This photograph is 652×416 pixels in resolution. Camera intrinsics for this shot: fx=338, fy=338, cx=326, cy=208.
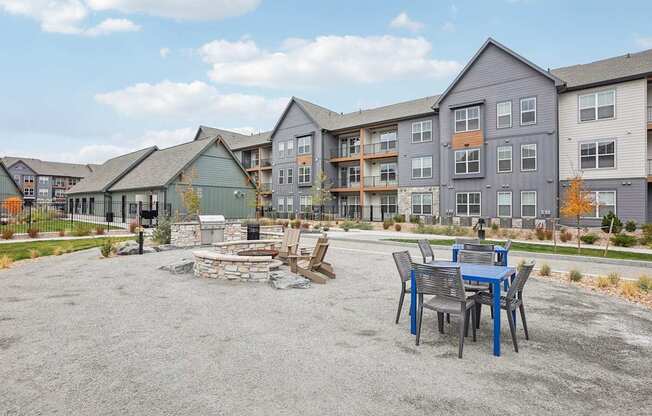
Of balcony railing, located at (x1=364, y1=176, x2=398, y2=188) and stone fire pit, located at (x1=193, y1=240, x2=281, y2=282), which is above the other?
balcony railing, located at (x1=364, y1=176, x2=398, y2=188)

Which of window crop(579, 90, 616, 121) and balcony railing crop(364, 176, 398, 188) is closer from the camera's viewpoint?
window crop(579, 90, 616, 121)

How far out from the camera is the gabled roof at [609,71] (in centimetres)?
2150

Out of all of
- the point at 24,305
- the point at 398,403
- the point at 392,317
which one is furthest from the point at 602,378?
the point at 24,305

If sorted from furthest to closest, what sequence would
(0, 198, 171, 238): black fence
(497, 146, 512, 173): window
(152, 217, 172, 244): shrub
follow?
(497, 146, 512, 173): window
(0, 198, 171, 238): black fence
(152, 217, 172, 244): shrub

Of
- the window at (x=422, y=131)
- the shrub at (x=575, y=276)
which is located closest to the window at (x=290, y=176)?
the window at (x=422, y=131)

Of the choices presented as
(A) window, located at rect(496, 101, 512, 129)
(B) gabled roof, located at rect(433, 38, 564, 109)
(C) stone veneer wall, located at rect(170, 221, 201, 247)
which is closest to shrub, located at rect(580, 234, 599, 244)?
(A) window, located at rect(496, 101, 512, 129)

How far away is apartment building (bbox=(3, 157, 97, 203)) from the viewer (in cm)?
7106

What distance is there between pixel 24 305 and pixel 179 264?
3.82 metres

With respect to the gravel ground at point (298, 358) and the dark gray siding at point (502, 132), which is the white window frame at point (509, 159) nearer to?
the dark gray siding at point (502, 132)

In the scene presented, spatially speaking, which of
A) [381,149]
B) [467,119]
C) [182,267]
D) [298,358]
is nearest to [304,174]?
[381,149]

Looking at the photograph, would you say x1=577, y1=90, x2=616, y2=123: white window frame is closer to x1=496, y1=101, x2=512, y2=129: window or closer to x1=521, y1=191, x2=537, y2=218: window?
x1=496, y1=101, x2=512, y2=129: window

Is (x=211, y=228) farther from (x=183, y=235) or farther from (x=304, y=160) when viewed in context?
(x=304, y=160)

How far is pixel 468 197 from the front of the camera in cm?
2747

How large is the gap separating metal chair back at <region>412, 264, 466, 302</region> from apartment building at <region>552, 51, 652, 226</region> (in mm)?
23979
